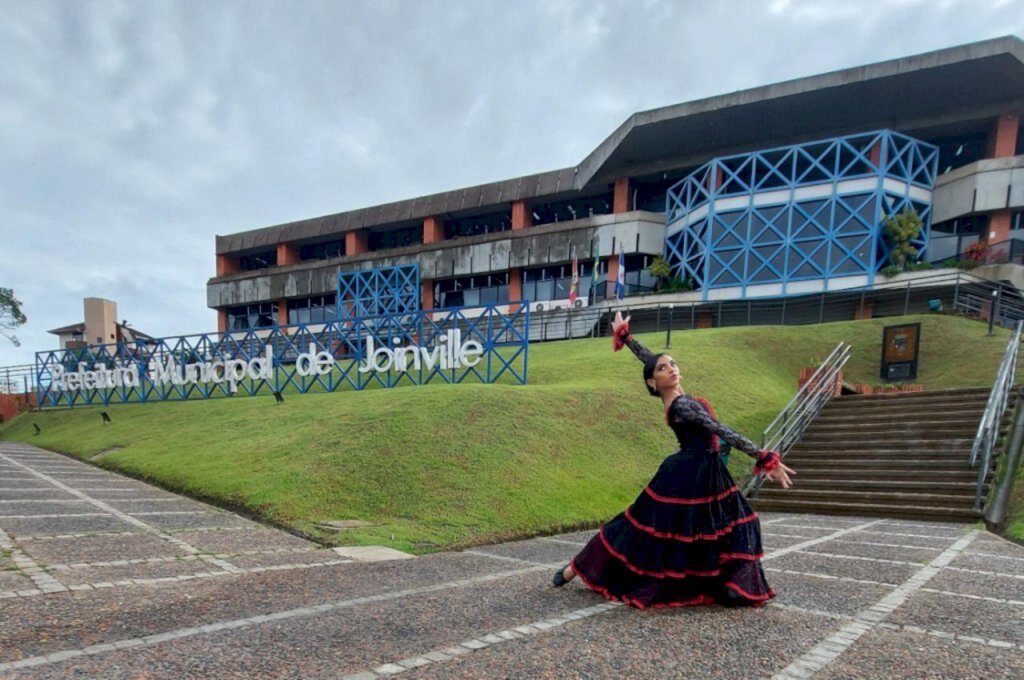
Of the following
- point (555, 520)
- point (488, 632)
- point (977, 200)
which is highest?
point (977, 200)

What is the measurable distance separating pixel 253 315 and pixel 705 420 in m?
45.0

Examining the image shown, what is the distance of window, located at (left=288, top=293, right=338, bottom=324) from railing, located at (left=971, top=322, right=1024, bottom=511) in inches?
1373

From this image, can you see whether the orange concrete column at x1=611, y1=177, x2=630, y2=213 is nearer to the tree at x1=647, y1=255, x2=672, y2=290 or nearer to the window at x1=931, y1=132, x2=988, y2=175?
the tree at x1=647, y1=255, x2=672, y2=290

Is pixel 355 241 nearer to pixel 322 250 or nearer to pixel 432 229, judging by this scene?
pixel 322 250

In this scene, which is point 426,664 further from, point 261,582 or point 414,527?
point 414,527

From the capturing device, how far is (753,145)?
28.0 meters

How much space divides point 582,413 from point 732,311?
1776 cm

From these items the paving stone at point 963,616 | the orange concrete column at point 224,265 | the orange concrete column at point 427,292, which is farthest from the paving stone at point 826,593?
the orange concrete column at point 224,265

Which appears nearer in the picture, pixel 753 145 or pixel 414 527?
pixel 414 527

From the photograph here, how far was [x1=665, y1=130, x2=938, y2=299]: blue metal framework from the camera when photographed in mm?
23797

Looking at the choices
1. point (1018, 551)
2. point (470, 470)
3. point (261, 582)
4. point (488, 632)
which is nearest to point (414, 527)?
point (470, 470)

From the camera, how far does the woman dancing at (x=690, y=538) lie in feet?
12.3

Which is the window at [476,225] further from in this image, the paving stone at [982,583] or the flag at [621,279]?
the paving stone at [982,583]

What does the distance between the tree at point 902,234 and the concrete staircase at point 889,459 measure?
47.0 feet
